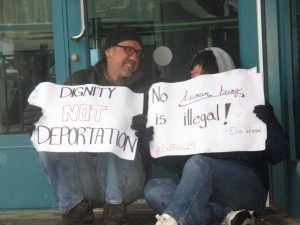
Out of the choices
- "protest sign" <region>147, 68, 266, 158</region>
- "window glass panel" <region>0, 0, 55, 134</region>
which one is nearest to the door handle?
"window glass panel" <region>0, 0, 55, 134</region>

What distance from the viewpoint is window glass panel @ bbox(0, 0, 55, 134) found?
4336 millimetres

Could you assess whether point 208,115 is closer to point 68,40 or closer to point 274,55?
point 274,55

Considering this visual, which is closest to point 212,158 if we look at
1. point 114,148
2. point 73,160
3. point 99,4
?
point 114,148

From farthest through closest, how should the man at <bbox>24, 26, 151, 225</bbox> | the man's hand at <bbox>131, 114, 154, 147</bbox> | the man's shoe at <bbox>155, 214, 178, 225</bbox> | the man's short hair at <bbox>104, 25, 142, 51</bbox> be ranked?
the man's short hair at <bbox>104, 25, 142, 51</bbox> < the man at <bbox>24, 26, 151, 225</bbox> < the man's hand at <bbox>131, 114, 154, 147</bbox> < the man's shoe at <bbox>155, 214, 178, 225</bbox>

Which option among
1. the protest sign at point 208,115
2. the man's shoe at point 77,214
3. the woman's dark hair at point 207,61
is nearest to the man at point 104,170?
the man's shoe at point 77,214

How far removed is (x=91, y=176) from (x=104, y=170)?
0.32ft

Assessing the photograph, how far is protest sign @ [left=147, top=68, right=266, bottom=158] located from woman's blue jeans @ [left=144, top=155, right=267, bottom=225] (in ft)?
0.43

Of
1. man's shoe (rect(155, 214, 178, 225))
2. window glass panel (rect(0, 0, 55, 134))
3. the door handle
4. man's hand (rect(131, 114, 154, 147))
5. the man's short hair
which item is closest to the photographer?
man's shoe (rect(155, 214, 178, 225))

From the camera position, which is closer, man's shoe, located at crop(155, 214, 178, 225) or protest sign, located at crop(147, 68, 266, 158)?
man's shoe, located at crop(155, 214, 178, 225)

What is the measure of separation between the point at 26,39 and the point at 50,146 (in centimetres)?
109

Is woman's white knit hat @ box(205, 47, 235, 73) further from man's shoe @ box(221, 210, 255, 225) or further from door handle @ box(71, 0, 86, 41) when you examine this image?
door handle @ box(71, 0, 86, 41)

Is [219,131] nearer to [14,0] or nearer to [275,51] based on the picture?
[275,51]

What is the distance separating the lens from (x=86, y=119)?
363 centimetres

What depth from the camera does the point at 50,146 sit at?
3598 millimetres
